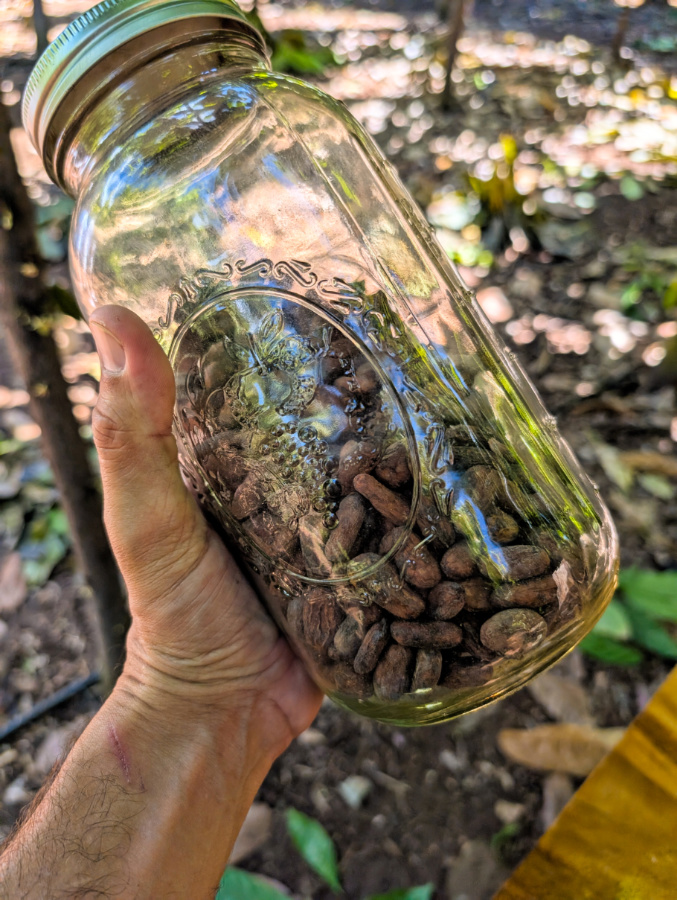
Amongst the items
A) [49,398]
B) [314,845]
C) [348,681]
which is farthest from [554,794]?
[49,398]

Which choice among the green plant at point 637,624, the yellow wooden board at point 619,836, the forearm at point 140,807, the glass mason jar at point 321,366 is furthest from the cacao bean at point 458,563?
the green plant at point 637,624

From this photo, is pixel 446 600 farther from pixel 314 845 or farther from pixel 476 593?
pixel 314 845

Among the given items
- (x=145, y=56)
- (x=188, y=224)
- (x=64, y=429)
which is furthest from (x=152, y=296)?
(x=64, y=429)

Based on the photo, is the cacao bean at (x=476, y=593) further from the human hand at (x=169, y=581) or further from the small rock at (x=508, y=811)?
the small rock at (x=508, y=811)

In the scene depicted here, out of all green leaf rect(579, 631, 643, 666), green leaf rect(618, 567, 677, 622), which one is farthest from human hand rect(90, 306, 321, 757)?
green leaf rect(618, 567, 677, 622)

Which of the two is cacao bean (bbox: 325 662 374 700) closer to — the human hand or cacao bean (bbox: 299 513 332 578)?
cacao bean (bbox: 299 513 332 578)

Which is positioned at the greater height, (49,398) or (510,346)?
(49,398)

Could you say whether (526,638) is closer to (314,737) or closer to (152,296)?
(152,296)
